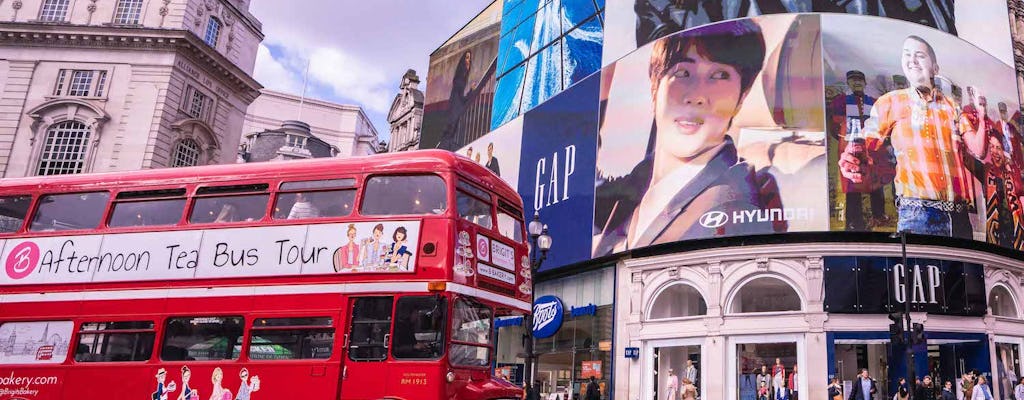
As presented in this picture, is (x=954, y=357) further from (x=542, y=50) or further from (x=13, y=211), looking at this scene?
(x=13, y=211)

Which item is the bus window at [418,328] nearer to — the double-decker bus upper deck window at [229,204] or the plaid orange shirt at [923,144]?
the double-decker bus upper deck window at [229,204]

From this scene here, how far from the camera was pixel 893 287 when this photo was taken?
2592cm

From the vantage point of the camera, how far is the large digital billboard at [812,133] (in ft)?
89.6

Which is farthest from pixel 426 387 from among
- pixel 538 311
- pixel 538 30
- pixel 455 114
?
pixel 455 114

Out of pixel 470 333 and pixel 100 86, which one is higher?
pixel 100 86

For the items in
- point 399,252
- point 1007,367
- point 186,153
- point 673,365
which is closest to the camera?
point 399,252

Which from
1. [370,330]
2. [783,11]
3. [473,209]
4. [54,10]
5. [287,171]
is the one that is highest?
[54,10]

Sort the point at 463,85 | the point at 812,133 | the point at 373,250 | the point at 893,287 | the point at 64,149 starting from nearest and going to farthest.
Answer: the point at 373,250, the point at 893,287, the point at 812,133, the point at 64,149, the point at 463,85

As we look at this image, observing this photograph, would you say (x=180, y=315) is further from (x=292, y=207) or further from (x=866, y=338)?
(x=866, y=338)

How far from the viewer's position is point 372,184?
1158cm

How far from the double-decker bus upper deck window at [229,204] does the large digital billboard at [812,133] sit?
798 inches

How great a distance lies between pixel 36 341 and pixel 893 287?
25868 mm

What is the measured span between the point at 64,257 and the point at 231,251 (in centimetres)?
352

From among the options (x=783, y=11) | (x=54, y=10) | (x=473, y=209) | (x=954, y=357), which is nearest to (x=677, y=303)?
(x=954, y=357)
